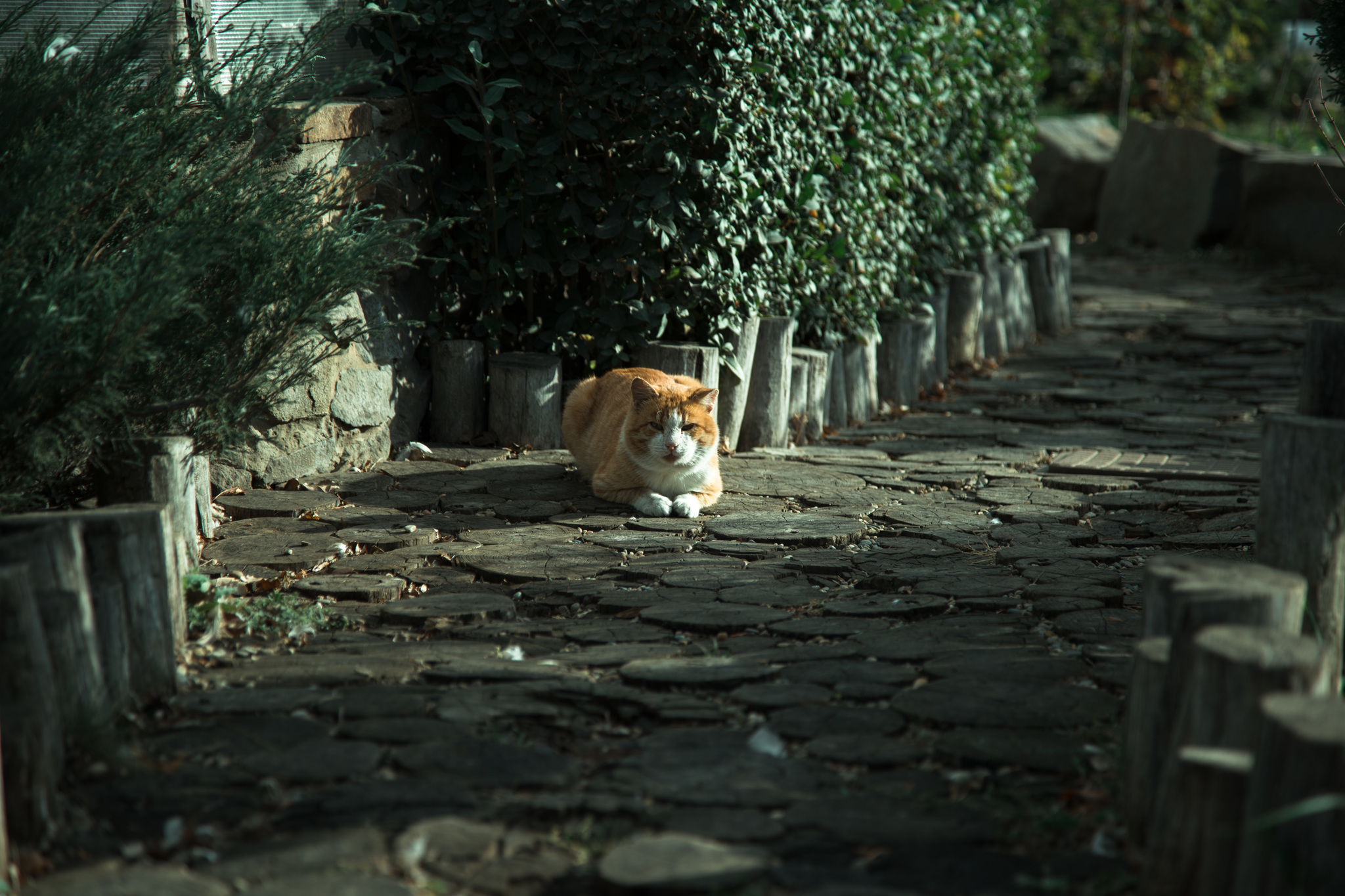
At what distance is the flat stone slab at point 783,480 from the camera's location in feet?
17.2

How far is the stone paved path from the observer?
7.38 feet

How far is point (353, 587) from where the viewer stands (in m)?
3.76

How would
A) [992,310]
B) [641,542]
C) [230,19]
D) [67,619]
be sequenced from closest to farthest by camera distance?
[67,619]
[641,542]
[230,19]
[992,310]

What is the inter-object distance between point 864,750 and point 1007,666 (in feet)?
2.21

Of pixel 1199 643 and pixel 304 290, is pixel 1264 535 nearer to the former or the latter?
pixel 1199 643

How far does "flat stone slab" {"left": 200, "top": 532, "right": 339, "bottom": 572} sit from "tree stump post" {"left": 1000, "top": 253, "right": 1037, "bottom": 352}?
6381mm

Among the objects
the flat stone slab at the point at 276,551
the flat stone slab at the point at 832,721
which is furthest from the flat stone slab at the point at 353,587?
the flat stone slab at the point at 832,721

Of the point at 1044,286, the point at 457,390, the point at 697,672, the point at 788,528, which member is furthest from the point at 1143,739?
the point at 1044,286

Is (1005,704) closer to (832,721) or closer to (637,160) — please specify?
(832,721)

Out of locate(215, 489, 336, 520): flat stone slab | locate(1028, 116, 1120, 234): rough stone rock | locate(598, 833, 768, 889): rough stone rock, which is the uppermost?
locate(1028, 116, 1120, 234): rough stone rock

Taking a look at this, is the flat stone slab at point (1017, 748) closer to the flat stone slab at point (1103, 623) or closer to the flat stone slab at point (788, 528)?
the flat stone slab at point (1103, 623)

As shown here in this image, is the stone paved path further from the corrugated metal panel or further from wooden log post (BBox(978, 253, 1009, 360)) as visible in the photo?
wooden log post (BBox(978, 253, 1009, 360))

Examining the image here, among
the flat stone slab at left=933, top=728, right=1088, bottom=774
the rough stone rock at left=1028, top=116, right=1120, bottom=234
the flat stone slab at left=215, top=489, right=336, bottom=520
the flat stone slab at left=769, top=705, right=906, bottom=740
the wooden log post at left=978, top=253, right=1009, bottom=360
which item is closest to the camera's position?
the flat stone slab at left=933, top=728, right=1088, bottom=774

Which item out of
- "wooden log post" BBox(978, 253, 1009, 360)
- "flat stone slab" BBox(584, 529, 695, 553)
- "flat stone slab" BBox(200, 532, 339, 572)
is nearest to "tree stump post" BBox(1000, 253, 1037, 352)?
"wooden log post" BBox(978, 253, 1009, 360)
